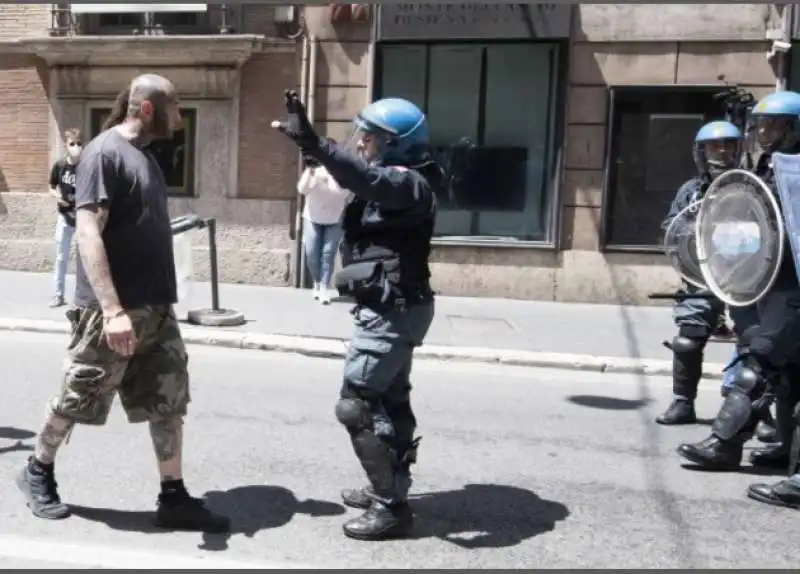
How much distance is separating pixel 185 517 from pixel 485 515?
4.36 ft

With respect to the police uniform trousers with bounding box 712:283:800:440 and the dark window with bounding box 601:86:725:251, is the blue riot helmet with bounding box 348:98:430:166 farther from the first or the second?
the dark window with bounding box 601:86:725:251

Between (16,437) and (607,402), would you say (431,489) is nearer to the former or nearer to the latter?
(16,437)

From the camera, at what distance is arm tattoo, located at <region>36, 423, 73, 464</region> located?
3.95 meters

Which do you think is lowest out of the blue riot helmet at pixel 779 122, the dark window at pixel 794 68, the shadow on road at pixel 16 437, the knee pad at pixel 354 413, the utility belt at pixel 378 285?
the shadow on road at pixel 16 437

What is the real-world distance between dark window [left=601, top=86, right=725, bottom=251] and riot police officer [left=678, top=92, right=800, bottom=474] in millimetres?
7136

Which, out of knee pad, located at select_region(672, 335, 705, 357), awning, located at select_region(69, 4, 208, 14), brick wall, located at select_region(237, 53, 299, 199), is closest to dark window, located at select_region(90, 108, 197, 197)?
brick wall, located at select_region(237, 53, 299, 199)

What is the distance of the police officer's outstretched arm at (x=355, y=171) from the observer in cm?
343

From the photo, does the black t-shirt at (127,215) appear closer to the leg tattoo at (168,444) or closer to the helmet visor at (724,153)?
the leg tattoo at (168,444)

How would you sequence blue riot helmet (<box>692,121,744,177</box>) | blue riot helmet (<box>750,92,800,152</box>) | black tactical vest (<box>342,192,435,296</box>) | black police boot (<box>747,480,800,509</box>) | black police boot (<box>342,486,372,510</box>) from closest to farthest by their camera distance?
black tactical vest (<box>342,192,435,296</box>), black police boot (<box>342,486,372,510</box>), black police boot (<box>747,480,800,509</box>), blue riot helmet (<box>750,92,800,152</box>), blue riot helmet (<box>692,121,744,177</box>)

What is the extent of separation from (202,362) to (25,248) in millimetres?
6744

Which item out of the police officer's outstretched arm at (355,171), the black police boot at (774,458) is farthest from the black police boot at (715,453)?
the police officer's outstretched arm at (355,171)

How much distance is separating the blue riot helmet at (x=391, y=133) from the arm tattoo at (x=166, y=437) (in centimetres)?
138

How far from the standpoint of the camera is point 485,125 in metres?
12.3

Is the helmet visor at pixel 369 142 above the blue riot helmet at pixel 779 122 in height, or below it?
below
